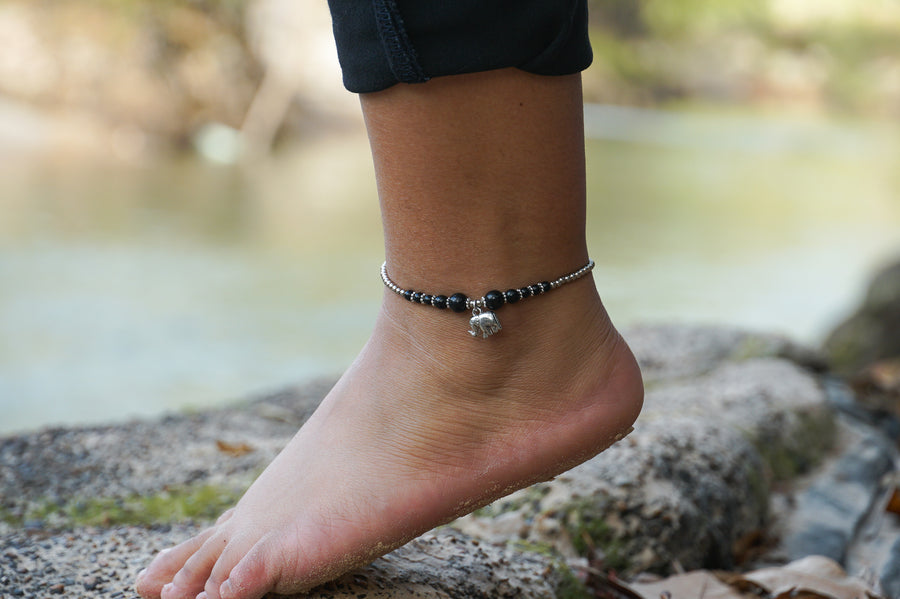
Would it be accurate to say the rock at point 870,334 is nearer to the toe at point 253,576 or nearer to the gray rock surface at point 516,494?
the gray rock surface at point 516,494

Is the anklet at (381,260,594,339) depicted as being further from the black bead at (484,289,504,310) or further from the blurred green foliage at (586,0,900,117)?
the blurred green foliage at (586,0,900,117)

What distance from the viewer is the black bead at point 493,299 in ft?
1.48

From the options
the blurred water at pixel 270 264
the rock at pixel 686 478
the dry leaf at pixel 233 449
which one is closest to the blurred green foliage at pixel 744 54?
the blurred water at pixel 270 264

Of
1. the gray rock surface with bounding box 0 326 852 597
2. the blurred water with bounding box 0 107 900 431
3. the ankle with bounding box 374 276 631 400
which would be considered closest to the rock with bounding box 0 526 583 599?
the gray rock surface with bounding box 0 326 852 597

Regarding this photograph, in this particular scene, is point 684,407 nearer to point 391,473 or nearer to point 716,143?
point 391,473

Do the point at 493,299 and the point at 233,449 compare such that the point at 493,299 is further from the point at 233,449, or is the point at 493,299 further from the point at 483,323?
the point at 233,449

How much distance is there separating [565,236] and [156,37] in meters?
3.92

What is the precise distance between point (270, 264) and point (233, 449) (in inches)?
79.9

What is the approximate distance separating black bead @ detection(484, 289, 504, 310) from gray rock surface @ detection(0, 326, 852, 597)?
0.56 feet

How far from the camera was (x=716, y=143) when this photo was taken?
636 centimetres

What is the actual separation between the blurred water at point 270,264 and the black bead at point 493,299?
0.99 meters

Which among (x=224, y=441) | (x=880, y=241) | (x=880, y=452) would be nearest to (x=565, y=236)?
(x=224, y=441)

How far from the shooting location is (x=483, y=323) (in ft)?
1.48

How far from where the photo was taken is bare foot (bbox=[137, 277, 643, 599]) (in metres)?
0.46
